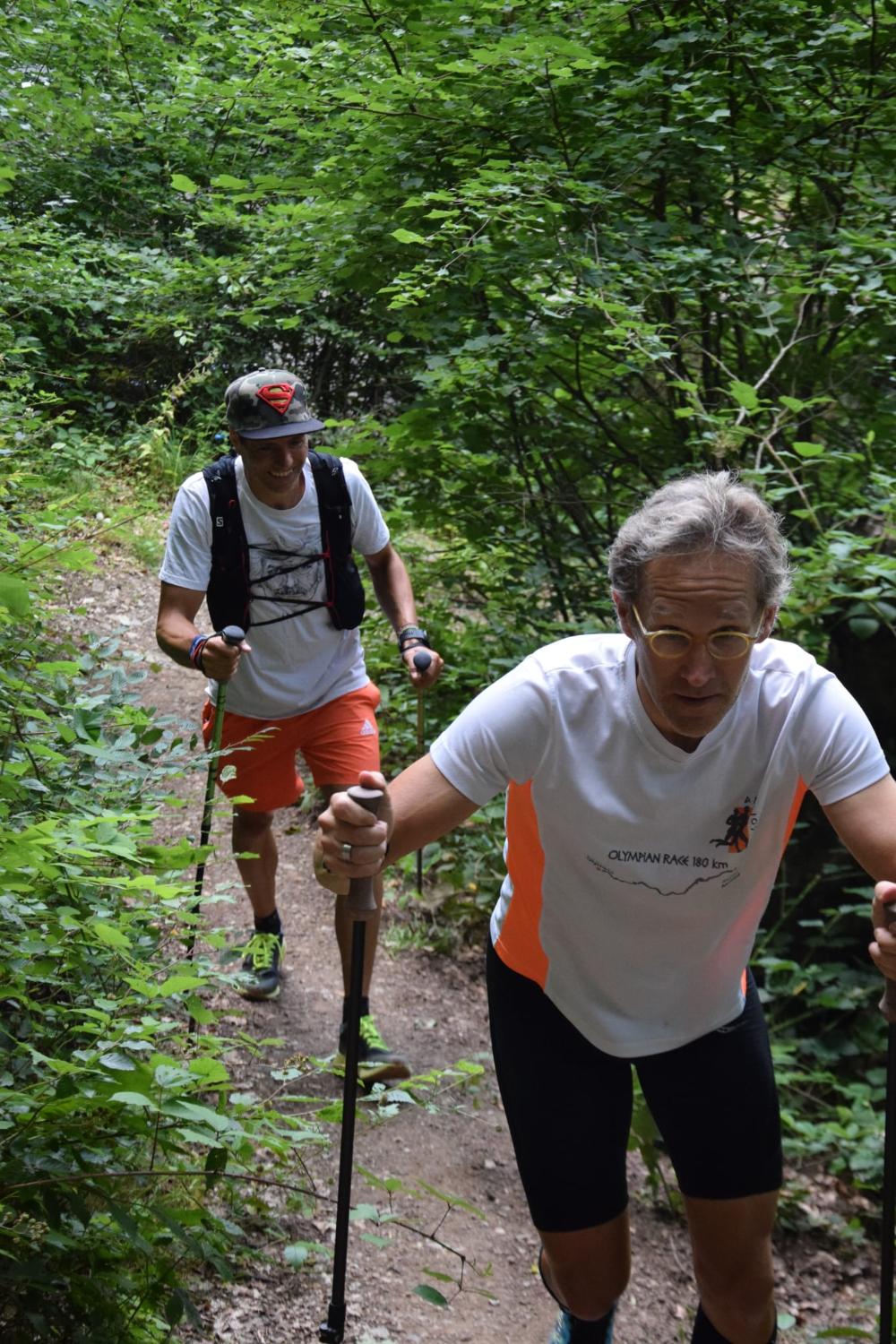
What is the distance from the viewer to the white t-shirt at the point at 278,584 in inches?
168

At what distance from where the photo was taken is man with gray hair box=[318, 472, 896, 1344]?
2273 millimetres

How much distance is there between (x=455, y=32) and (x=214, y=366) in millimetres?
7575

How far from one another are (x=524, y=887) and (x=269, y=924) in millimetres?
2590

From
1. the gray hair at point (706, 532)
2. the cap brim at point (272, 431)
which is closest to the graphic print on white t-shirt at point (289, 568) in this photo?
the cap brim at point (272, 431)

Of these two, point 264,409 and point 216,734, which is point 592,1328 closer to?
point 216,734

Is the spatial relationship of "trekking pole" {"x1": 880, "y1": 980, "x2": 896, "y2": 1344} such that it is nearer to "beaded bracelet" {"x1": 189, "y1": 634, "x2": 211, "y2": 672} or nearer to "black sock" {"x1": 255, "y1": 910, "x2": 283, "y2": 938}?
"beaded bracelet" {"x1": 189, "y1": 634, "x2": 211, "y2": 672}

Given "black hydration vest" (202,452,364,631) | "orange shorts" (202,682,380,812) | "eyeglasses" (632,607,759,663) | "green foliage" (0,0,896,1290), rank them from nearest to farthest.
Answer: "eyeglasses" (632,607,759,663) < "black hydration vest" (202,452,364,631) < "orange shorts" (202,682,380,812) < "green foliage" (0,0,896,1290)

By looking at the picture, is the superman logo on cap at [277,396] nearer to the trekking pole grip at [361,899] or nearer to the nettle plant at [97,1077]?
the nettle plant at [97,1077]

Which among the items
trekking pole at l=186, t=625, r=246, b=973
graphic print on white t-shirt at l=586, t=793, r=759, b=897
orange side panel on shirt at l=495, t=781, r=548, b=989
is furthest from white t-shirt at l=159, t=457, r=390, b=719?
graphic print on white t-shirt at l=586, t=793, r=759, b=897

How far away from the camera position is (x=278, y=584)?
439 cm

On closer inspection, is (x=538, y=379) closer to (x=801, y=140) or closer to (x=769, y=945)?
(x=801, y=140)

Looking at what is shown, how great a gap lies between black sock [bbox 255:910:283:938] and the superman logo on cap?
2101 millimetres

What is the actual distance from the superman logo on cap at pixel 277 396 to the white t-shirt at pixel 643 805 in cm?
Result: 200

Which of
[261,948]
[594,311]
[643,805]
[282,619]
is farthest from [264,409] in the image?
[643,805]
